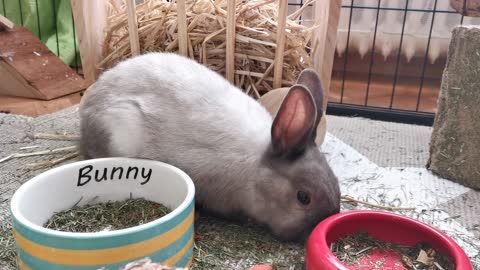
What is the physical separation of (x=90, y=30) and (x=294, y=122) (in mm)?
1168

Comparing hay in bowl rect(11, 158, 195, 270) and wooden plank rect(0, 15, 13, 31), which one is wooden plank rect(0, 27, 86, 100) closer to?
wooden plank rect(0, 15, 13, 31)

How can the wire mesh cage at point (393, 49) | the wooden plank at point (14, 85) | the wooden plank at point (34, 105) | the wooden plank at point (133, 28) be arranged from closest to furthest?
the wooden plank at point (133, 28) < the wooden plank at point (34, 105) < the wooden plank at point (14, 85) < the wire mesh cage at point (393, 49)

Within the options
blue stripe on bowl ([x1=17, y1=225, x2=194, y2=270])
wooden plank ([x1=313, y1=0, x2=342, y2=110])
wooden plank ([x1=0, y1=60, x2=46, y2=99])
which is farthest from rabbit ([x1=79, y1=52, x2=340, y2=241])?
wooden plank ([x1=0, y1=60, x2=46, y2=99])

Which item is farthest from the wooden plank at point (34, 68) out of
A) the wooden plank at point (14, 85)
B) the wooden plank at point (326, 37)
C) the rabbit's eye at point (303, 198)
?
the rabbit's eye at point (303, 198)

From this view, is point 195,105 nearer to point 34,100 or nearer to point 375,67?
point 34,100

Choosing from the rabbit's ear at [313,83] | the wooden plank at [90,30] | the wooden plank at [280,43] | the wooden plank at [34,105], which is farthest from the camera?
the wooden plank at [34,105]

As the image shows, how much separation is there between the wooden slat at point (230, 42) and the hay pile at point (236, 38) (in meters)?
0.04

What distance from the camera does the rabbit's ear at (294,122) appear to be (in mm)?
1299

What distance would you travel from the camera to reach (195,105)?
152cm

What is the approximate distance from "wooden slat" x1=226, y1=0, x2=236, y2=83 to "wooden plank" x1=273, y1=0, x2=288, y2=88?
0.17 m

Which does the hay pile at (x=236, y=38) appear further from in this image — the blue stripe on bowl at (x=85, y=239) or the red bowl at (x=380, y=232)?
the blue stripe on bowl at (x=85, y=239)

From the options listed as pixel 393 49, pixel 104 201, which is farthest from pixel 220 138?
pixel 393 49

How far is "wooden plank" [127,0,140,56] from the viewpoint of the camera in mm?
1950

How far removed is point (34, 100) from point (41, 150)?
39.1 inches
